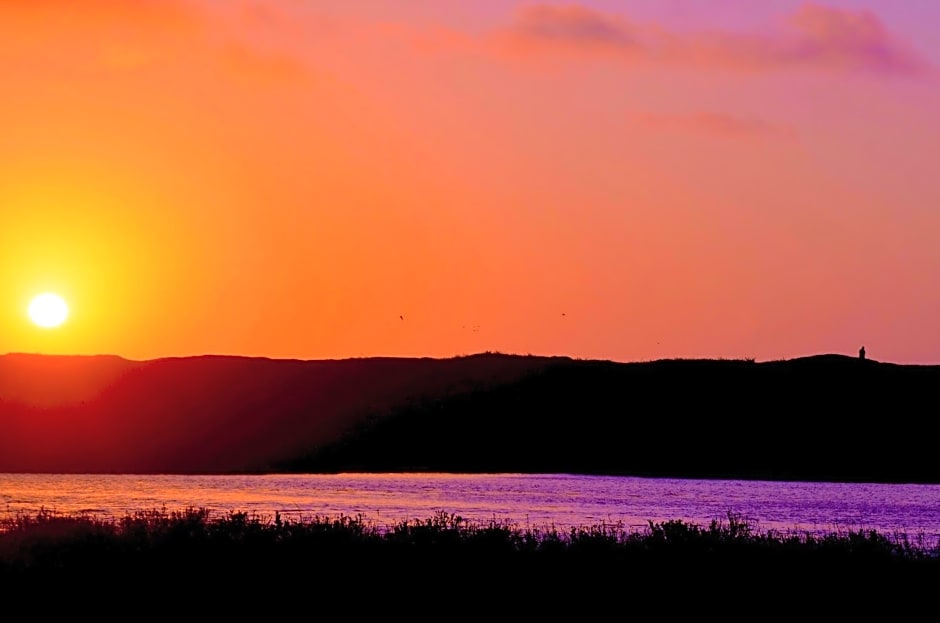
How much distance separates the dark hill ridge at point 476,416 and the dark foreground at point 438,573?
2429 inches

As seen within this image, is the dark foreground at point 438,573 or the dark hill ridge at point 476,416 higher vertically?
the dark hill ridge at point 476,416

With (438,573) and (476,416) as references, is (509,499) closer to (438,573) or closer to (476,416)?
(438,573)

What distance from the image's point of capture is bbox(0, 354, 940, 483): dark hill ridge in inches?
4072

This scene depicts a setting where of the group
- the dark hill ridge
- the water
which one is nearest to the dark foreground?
the water

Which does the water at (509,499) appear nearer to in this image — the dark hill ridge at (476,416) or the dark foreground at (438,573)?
the dark foreground at (438,573)

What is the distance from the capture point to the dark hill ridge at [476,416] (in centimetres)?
10344

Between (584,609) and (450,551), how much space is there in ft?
12.2

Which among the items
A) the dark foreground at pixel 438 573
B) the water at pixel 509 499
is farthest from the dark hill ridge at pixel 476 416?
the dark foreground at pixel 438 573

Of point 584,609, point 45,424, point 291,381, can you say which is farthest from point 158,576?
point 291,381

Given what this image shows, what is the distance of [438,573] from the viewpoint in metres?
31.8

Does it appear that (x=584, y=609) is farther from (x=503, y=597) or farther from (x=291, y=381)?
(x=291, y=381)

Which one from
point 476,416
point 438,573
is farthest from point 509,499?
point 476,416

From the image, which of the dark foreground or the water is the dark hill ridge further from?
the dark foreground

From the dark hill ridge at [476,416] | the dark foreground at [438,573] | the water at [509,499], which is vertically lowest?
the dark foreground at [438,573]
